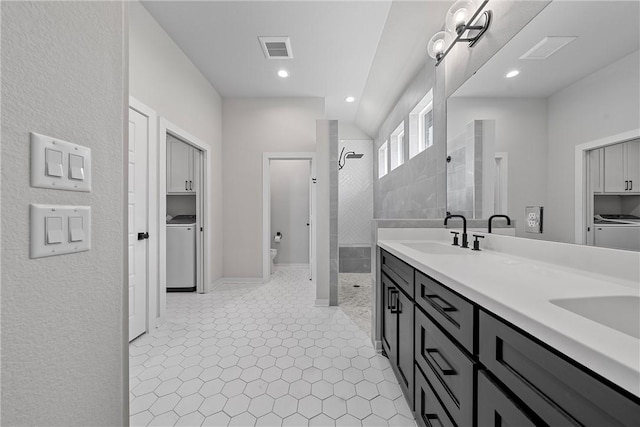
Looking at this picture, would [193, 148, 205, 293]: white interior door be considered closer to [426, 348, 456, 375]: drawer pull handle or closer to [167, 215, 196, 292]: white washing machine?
[167, 215, 196, 292]: white washing machine

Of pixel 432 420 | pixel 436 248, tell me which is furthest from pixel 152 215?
pixel 432 420

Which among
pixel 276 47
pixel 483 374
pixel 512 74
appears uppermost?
pixel 276 47

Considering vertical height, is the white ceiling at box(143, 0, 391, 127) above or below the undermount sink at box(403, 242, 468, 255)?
above

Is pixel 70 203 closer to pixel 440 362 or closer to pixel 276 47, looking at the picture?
pixel 440 362

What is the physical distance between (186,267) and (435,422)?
3121mm

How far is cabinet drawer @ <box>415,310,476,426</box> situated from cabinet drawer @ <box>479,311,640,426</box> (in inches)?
4.8

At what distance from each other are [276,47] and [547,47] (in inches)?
91.8

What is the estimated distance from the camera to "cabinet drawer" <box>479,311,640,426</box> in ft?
1.26

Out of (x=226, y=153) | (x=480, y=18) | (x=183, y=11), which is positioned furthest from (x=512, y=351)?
(x=226, y=153)

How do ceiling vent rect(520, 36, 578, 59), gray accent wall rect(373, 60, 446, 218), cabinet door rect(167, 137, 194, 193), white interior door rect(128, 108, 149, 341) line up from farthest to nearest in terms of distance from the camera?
cabinet door rect(167, 137, 194, 193), gray accent wall rect(373, 60, 446, 218), white interior door rect(128, 108, 149, 341), ceiling vent rect(520, 36, 578, 59)

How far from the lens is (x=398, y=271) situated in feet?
4.60

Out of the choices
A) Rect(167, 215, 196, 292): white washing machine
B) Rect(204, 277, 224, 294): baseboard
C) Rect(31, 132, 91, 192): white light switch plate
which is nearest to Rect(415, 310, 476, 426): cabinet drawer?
Rect(31, 132, 91, 192): white light switch plate

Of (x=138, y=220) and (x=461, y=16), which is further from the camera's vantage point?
(x=138, y=220)

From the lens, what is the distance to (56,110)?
1.73 feet
